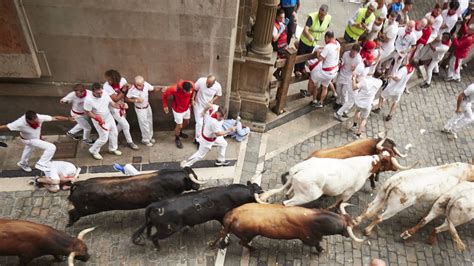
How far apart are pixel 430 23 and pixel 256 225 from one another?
8.31 m

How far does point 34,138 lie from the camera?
754 centimetres

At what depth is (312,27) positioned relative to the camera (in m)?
10.3

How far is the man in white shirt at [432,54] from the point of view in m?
11.5

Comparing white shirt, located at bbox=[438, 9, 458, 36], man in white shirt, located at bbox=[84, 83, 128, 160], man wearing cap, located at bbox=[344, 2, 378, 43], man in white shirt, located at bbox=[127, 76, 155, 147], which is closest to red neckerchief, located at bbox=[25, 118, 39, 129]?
man in white shirt, located at bbox=[84, 83, 128, 160]

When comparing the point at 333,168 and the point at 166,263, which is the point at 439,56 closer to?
the point at 333,168

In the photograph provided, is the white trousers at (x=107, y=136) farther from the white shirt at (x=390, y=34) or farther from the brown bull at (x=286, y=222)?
the white shirt at (x=390, y=34)

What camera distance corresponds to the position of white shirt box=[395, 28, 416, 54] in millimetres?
10633

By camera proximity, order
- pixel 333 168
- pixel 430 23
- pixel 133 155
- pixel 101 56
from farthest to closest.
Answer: pixel 430 23 → pixel 133 155 → pixel 101 56 → pixel 333 168

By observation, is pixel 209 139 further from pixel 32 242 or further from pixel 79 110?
pixel 32 242

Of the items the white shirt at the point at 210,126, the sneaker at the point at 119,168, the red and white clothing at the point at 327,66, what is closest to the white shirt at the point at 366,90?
the red and white clothing at the point at 327,66

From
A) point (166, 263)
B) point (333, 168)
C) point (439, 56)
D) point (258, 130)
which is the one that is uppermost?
point (439, 56)

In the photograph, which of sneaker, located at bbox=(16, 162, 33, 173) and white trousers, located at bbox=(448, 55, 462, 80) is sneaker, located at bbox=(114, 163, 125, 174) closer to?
sneaker, located at bbox=(16, 162, 33, 173)

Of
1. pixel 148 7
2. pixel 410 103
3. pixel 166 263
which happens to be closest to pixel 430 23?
pixel 410 103

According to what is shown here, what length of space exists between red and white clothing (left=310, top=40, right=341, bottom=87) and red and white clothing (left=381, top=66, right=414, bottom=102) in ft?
4.66
